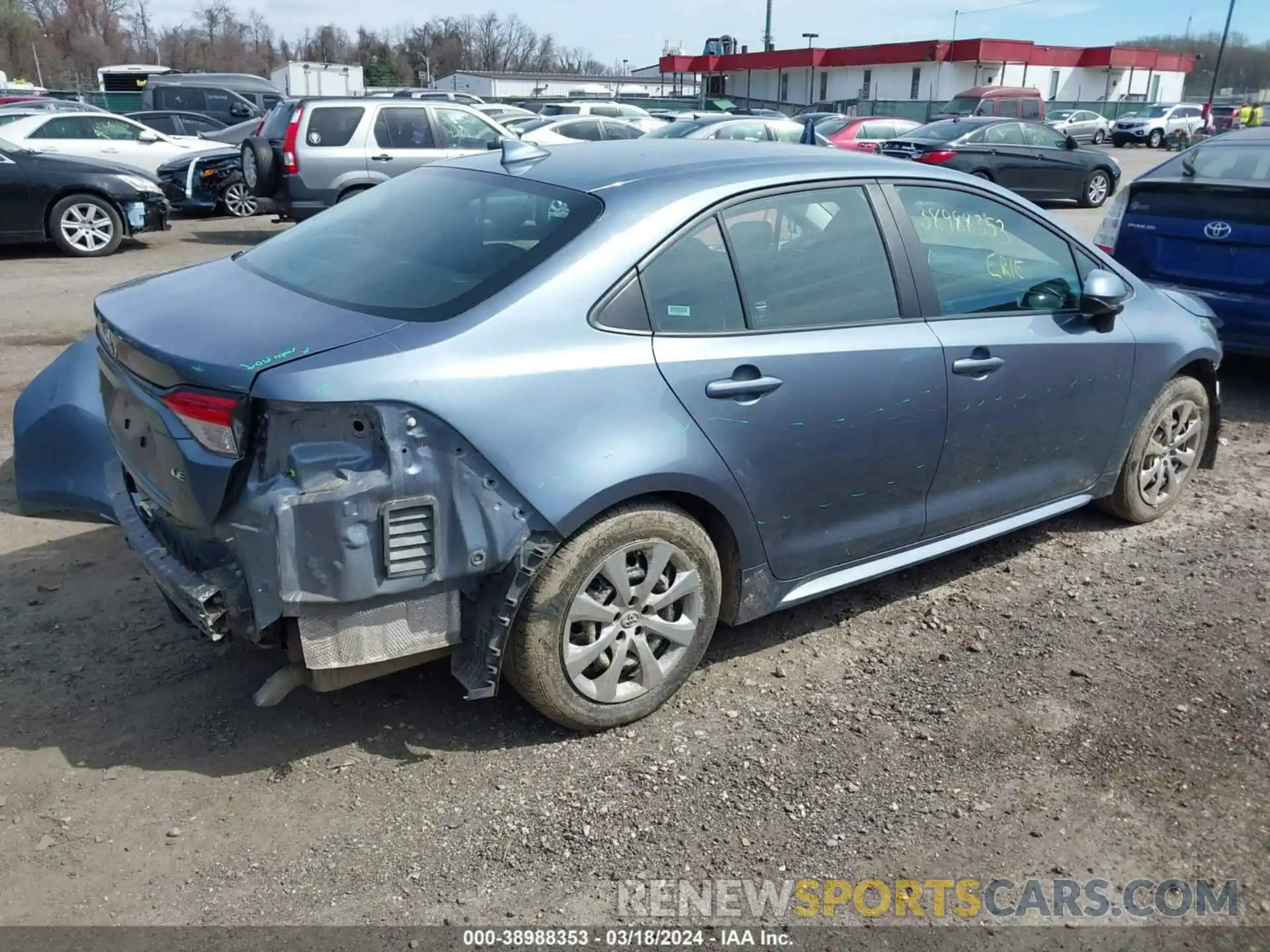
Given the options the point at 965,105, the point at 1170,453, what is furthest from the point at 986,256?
the point at 965,105

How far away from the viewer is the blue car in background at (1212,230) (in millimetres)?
6223

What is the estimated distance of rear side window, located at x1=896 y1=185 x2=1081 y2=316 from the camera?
12.4 ft

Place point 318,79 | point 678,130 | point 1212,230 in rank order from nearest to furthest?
point 1212,230
point 678,130
point 318,79

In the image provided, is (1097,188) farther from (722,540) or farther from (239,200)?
(722,540)

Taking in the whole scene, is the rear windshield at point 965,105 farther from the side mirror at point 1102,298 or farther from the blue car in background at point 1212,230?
the side mirror at point 1102,298

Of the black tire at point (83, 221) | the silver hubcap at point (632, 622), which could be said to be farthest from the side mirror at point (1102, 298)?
the black tire at point (83, 221)

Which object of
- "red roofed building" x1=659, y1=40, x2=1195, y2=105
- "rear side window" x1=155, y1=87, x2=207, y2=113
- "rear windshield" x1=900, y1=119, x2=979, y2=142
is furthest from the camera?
"red roofed building" x1=659, y1=40, x2=1195, y2=105

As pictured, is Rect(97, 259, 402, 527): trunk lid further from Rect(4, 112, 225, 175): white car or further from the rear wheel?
the rear wheel

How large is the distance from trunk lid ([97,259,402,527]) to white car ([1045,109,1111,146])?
131 ft

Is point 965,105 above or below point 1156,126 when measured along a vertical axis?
above

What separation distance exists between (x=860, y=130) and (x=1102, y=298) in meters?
17.0

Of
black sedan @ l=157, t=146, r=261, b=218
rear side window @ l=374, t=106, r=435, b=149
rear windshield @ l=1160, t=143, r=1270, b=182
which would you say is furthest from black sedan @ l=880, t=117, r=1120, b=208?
black sedan @ l=157, t=146, r=261, b=218

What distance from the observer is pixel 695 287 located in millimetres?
3188

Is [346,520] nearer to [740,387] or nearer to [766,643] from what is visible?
[740,387]
